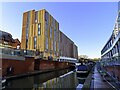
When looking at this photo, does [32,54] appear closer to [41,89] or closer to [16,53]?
[16,53]

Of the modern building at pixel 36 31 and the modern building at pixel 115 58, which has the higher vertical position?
the modern building at pixel 36 31

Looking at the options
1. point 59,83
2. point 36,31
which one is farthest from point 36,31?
point 59,83

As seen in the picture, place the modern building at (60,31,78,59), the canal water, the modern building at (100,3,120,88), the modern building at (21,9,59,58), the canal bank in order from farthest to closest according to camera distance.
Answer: the modern building at (60,31,78,59) < the modern building at (21,9,59,58) < the canal bank < the modern building at (100,3,120,88) < the canal water

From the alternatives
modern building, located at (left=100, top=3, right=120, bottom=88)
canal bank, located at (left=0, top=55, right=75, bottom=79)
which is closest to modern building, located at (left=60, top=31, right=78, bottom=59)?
canal bank, located at (left=0, top=55, right=75, bottom=79)

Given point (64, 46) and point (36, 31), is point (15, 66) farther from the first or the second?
point (64, 46)

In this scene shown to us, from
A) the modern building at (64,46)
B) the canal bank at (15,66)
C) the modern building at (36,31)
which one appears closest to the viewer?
the canal bank at (15,66)

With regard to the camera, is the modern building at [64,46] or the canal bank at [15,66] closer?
the canal bank at [15,66]

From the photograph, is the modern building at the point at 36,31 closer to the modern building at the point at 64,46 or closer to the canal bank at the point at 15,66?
the canal bank at the point at 15,66

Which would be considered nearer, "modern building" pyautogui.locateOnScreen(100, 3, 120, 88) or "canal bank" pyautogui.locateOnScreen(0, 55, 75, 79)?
"modern building" pyautogui.locateOnScreen(100, 3, 120, 88)

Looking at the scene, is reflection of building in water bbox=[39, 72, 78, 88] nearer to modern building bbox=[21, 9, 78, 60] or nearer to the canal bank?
the canal bank

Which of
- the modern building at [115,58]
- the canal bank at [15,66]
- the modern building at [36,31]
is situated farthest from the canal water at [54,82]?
the modern building at [36,31]

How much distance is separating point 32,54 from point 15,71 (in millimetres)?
7661

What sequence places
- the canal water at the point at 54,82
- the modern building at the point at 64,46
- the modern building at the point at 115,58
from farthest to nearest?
the modern building at the point at 64,46 → the modern building at the point at 115,58 → the canal water at the point at 54,82

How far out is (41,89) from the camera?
356cm
